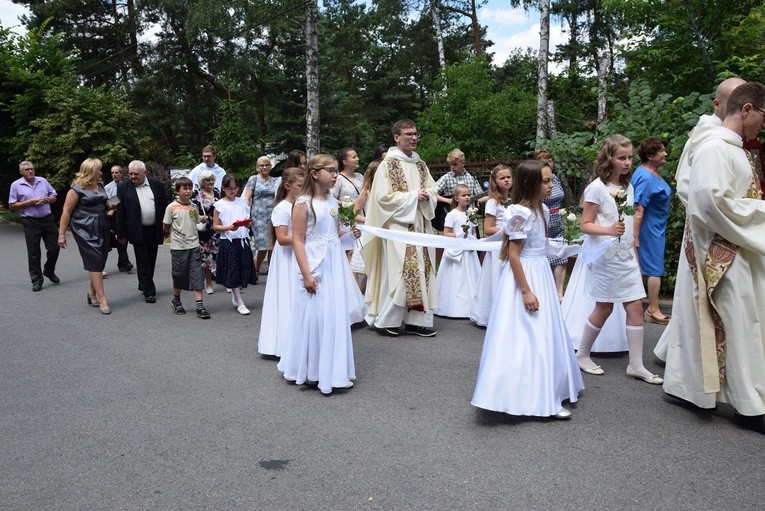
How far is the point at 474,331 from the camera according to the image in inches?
295

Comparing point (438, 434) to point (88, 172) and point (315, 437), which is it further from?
point (88, 172)

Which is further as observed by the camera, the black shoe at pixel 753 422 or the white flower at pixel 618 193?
the white flower at pixel 618 193

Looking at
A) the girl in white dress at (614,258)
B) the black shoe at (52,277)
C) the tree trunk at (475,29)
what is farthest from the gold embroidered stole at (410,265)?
the tree trunk at (475,29)

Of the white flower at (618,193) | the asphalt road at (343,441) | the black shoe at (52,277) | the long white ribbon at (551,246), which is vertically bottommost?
the asphalt road at (343,441)

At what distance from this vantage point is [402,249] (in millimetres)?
7352

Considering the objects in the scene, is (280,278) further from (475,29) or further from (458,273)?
(475,29)

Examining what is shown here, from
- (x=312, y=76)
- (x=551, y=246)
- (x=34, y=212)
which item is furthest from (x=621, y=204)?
(x=312, y=76)

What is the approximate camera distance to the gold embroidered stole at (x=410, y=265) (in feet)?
23.7

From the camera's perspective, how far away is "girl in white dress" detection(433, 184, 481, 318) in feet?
27.2

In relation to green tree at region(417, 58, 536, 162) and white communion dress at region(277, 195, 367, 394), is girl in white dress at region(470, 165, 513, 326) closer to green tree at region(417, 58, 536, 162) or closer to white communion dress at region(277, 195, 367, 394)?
white communion dress at region(277, 195, 367, 394)

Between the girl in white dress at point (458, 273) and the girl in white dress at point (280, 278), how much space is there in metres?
2.33

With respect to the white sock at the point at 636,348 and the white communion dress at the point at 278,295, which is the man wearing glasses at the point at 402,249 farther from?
the white sock at the point at 636,348

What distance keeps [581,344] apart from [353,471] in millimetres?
2666

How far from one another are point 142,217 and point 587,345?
6.68 meters
